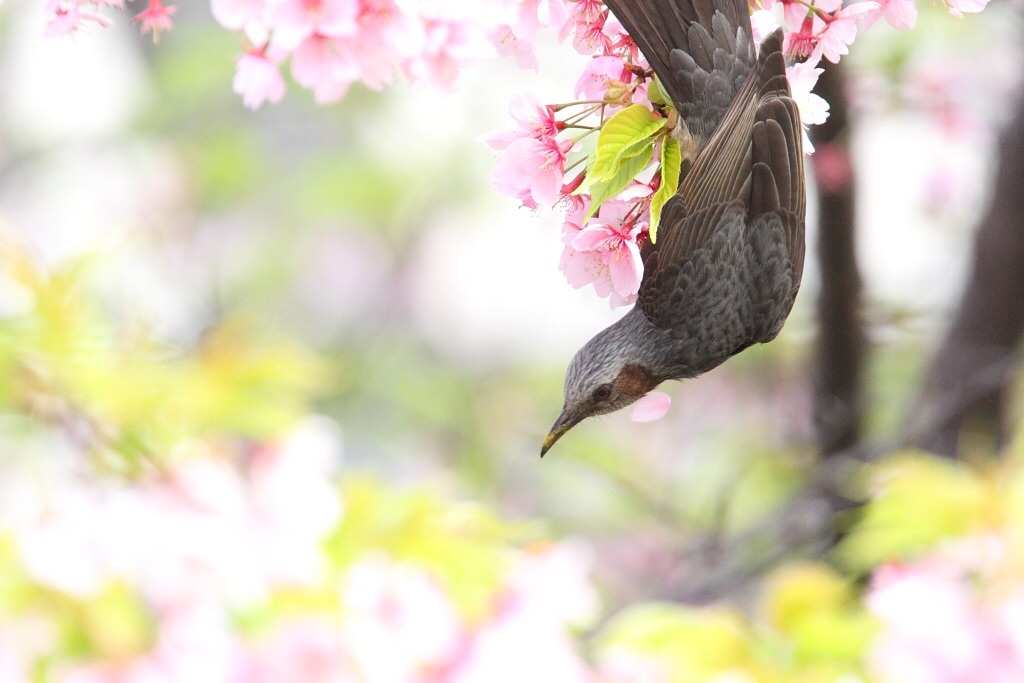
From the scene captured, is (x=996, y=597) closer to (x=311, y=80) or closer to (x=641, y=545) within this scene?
(x=311, y=80)

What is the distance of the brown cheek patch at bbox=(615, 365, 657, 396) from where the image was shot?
776 millimetres

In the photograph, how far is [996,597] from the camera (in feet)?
5.42

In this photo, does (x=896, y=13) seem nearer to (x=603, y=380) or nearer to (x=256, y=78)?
(x=603, y=380)

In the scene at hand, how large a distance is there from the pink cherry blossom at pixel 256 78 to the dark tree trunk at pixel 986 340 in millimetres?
1942

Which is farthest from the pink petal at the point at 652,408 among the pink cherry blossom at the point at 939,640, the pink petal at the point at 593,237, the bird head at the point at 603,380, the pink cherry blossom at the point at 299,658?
the pink cherry blossom at the point at 939,640

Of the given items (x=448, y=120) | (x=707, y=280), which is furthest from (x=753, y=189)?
(x=448, y=120)

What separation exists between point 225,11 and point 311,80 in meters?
0.09

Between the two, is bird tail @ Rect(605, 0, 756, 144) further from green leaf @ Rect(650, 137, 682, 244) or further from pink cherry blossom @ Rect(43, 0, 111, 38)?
pink cherry blossom @ Rect(43, 0, 111, 38)

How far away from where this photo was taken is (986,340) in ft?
8.21

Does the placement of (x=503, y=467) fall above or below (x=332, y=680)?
below

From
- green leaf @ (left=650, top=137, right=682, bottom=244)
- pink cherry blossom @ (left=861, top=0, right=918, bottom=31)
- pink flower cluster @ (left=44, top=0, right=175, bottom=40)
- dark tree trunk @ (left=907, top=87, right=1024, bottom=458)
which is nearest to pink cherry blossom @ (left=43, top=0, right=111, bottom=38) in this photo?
pink flower cluster @ (left=44, top=0, right=175, bottom=40)

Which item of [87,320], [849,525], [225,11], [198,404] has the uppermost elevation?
[225,11]

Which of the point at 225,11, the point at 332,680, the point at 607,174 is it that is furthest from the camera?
the point at 332,680

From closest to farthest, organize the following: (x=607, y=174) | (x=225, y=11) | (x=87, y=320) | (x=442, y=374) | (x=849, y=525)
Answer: (x=607, y=174) < (x=225, y=11) < (x=87, y=320) < (x=849, y=525) < (x=442, y=374)
